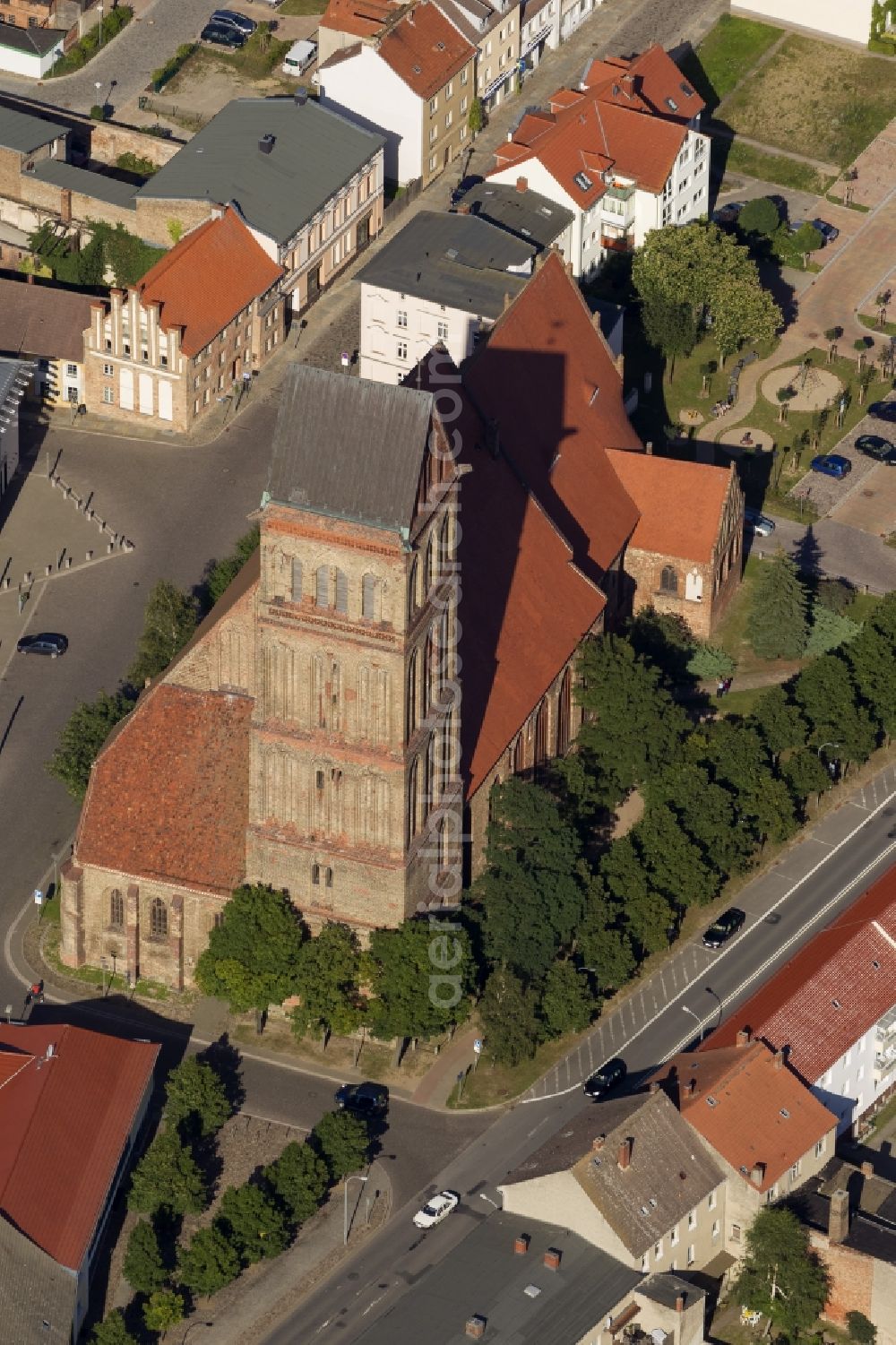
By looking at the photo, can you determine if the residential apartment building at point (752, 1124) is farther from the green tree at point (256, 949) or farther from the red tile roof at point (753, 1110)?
the green tree at point (256, 949)

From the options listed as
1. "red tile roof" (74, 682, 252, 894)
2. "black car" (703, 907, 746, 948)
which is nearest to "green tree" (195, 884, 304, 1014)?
"red tile roof" (74, 682, 252, 894)

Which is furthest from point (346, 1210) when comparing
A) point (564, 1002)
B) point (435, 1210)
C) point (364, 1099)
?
point (564, 1002)

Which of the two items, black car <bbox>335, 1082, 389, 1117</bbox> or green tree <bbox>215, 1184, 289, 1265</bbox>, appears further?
black car <bbox>335, 1082, 389, 1117</bbox>

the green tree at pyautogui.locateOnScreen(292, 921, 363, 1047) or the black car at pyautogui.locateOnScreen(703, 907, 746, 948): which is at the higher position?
the black car at pyautogui.locateOnScreen(703, 907, 746, 948)

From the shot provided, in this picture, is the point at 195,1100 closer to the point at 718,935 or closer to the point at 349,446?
the point at 718,935

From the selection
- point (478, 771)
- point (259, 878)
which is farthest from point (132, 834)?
point (478, 771)

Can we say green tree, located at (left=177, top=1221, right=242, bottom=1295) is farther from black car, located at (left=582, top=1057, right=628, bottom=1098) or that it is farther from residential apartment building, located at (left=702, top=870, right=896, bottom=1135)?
residential apartment building, located at (left=702, top=870, right=896, bottom=1135)

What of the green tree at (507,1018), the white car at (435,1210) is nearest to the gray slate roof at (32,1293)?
the white car at (435,1210)
